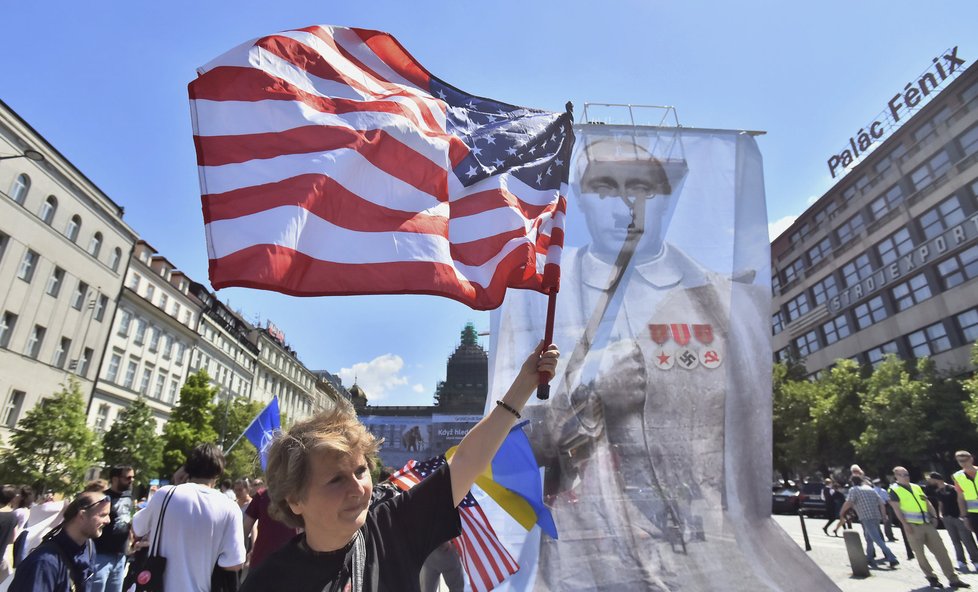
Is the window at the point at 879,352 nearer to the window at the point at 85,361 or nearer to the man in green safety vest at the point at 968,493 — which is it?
the man in green safety vest at the point at 968,493

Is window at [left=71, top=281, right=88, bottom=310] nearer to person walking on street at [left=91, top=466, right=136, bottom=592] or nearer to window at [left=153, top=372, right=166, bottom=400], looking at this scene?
window at [left=153, top=372, right=166, bottom=400]

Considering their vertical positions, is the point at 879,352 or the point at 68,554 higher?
the point at 879,352

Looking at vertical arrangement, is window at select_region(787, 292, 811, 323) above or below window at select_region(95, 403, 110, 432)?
above

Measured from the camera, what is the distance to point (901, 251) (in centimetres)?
3681

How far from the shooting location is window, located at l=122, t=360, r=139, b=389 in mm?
38469

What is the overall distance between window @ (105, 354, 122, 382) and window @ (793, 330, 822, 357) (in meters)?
54.4

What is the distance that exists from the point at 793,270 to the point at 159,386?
185 feet

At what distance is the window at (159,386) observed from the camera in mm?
42438

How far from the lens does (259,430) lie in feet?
27.7

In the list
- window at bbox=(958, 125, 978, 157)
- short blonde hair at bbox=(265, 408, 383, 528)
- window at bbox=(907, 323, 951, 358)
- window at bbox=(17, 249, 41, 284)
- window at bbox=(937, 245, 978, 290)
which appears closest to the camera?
short blonde hair at bbox=(265, 408, 383, 528)

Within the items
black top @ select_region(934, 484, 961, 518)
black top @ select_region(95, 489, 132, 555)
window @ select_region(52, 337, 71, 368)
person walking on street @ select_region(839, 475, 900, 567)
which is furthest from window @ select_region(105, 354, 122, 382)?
black top @ select_region(934, 484, 961, 518)

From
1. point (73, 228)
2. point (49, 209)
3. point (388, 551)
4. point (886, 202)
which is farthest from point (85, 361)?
point (886, 202)

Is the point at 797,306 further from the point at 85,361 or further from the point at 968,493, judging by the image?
the point at 85,361

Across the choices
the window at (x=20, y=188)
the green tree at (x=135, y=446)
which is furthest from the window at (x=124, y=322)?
the window at (x=20, y=188)
